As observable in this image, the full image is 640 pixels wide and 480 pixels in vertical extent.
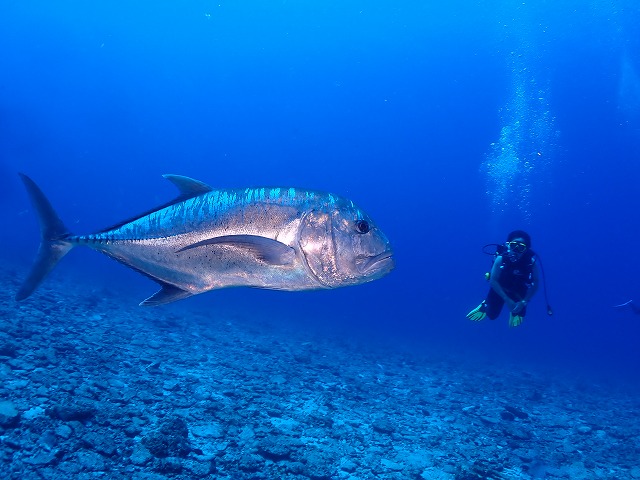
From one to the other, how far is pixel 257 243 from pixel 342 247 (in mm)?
613

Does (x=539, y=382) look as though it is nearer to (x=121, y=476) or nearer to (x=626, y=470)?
(x=626, y=470)

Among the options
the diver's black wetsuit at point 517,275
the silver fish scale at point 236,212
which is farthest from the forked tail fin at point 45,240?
the diver's black wetsuit at point 517,275

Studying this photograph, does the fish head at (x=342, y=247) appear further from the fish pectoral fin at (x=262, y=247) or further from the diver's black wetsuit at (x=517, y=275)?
the diver's black wetsuit at (x=517, y=275)

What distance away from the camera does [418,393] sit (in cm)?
927

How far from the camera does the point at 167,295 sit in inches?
117

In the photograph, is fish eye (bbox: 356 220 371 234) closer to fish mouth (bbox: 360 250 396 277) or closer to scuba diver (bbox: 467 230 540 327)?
fish mouth (bbox: 360 250 396 277)

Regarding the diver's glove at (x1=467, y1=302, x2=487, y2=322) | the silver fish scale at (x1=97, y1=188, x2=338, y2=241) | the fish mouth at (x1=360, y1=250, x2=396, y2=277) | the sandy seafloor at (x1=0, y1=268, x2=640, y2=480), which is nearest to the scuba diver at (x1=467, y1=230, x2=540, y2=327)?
the diver's glove at (x1=467, y1=302, x2=487, y2=322)

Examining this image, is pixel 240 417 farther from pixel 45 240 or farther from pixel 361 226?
pixel 361 226

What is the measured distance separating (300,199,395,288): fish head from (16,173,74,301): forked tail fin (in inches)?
97.2

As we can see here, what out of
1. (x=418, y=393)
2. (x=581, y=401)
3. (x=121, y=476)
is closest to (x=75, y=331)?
(x=121, y=476)

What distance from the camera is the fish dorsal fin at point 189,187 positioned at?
10.2 ft

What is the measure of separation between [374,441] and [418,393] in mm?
3897

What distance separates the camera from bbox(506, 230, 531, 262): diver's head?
7.19 metres

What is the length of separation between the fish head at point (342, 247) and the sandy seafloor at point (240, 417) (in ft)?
9.01
